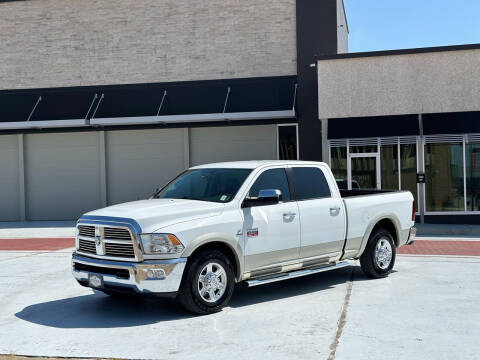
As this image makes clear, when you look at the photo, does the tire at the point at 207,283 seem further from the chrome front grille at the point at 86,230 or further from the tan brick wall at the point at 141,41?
the tan brick wall at the point at 141,41

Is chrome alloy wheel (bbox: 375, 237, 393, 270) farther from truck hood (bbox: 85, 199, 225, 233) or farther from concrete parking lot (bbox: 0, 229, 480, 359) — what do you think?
truck hood (bbox: 85, 199, 225, 233)

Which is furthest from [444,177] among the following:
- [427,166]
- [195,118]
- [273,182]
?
[273,182]

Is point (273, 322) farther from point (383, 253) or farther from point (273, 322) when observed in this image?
point (383, 253)

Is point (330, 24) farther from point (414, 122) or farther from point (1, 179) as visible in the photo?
point (1, 179)

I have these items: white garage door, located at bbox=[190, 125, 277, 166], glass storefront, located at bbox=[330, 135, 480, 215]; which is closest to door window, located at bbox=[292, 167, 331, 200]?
glass storefront, located at bbox=[330, 135, 480, 215]

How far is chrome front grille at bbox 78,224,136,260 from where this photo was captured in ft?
23.5

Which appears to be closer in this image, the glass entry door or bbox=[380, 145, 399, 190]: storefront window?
bbox=[380, 145, 399, 190]: storefront window

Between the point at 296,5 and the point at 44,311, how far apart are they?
58.0 feet

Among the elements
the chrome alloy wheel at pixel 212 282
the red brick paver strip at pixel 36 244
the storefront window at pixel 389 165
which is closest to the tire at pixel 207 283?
the chrome alloy wheel at pixel 212 282

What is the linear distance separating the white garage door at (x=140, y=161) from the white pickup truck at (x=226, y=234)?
15.2m

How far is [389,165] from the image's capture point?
20.2 m

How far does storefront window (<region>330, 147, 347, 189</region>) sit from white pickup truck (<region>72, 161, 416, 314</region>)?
10799 millimetres

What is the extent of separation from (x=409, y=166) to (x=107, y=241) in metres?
14.7

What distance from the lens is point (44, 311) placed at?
7902 mm
